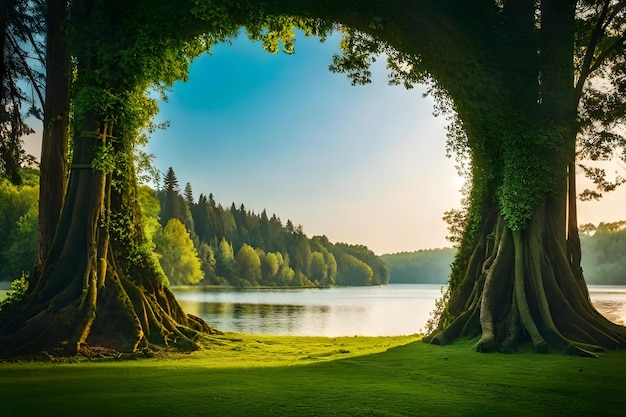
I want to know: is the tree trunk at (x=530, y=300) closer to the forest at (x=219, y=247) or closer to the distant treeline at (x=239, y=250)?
the forest at (x=219, y=247)

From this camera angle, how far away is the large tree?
15.0 meters

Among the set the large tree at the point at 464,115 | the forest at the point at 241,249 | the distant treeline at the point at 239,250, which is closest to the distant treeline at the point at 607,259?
the forest at the point at 241,249

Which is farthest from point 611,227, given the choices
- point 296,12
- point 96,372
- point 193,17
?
point 96,372

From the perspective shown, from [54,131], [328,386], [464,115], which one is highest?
[464,115]

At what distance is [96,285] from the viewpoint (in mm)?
14805

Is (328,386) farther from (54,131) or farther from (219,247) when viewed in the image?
(219,247)

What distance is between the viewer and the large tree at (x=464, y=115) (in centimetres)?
1502

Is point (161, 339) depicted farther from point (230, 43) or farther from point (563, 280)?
point (563, 280)

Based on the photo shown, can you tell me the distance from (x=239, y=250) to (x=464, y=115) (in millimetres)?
116847

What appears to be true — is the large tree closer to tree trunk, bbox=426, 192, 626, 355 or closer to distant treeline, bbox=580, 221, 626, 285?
tree trunk, bbox=426, 192, 626, 355

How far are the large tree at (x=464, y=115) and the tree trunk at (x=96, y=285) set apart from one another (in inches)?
1.4

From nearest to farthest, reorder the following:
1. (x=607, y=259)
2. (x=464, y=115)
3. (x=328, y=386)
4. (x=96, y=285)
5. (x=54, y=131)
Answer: (x=328, y=386)
(x=96, y=285)
(x=54, y=131)
(x=464, y=115)
(x=607, y=259)

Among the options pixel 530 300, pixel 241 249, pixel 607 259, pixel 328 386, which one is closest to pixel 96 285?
pixel 328 386

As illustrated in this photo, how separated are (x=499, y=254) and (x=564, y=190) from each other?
269 cm
